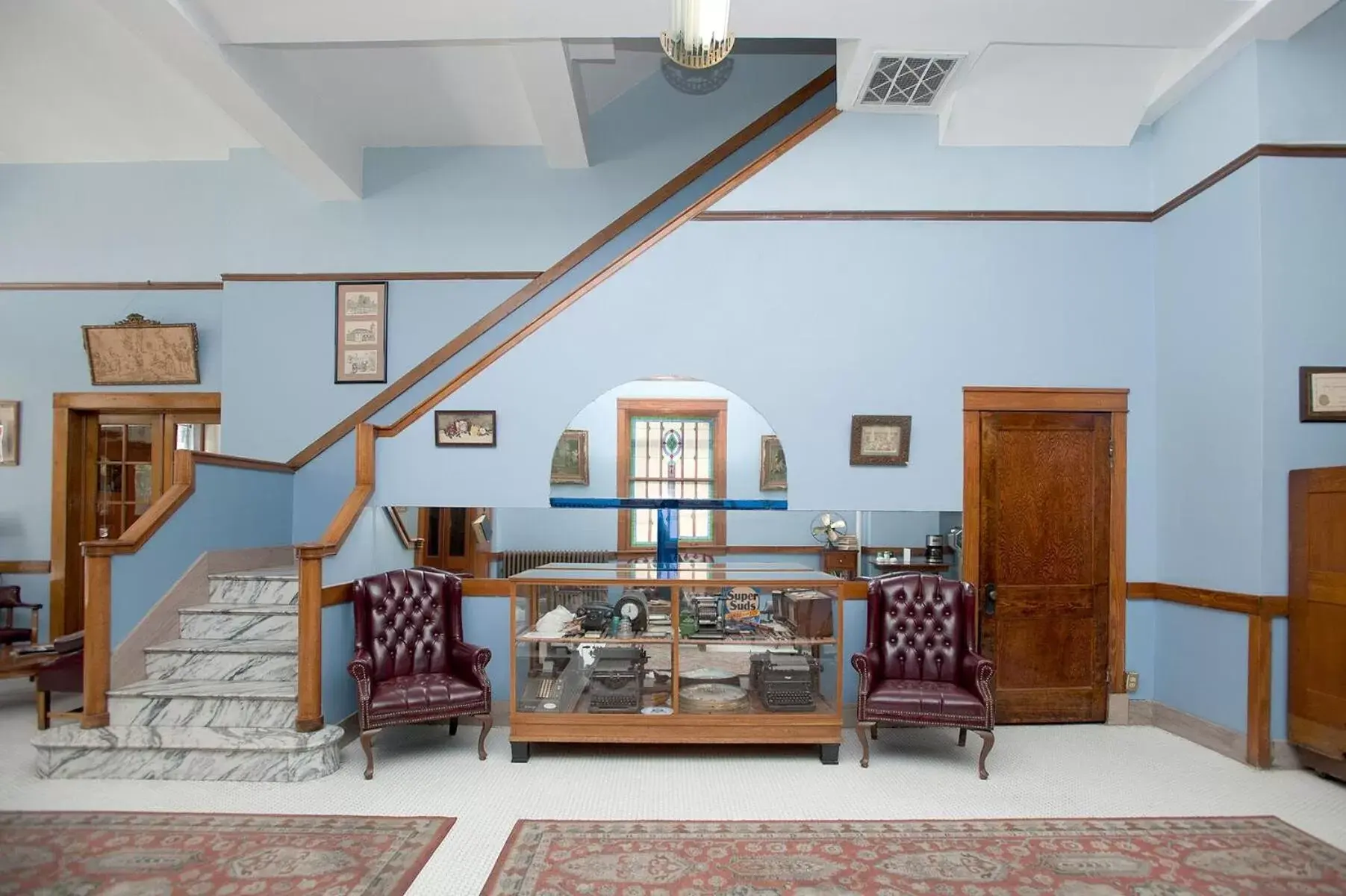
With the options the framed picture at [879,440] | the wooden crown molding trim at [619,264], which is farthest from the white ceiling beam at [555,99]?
the framed picture at [879,440]

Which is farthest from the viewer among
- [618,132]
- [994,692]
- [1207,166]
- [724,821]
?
[618,132]

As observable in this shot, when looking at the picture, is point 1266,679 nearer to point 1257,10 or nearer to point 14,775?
point 1257,10

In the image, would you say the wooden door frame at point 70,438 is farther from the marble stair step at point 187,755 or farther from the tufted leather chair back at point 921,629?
the tufted leather chair back at point 921,629

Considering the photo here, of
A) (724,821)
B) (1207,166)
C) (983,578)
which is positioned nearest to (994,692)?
(983,578)

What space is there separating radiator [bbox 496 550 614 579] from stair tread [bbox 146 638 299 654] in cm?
142

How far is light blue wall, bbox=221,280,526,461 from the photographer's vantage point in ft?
25.1

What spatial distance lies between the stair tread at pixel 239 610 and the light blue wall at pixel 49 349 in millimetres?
3227

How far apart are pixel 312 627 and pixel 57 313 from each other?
5661 millimetres

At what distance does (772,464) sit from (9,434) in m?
7.61

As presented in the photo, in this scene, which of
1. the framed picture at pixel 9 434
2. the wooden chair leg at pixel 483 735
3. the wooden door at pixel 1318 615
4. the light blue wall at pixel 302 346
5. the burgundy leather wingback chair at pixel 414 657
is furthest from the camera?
the framed picture at pixel 9 434

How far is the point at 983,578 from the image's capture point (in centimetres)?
577

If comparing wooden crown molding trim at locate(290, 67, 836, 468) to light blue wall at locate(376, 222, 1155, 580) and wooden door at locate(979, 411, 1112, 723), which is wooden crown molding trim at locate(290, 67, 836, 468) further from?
wooden door at locate(979, 411, 1112, 723)

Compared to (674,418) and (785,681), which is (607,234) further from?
(785,681)

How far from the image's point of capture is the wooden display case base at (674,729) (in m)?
4.95
